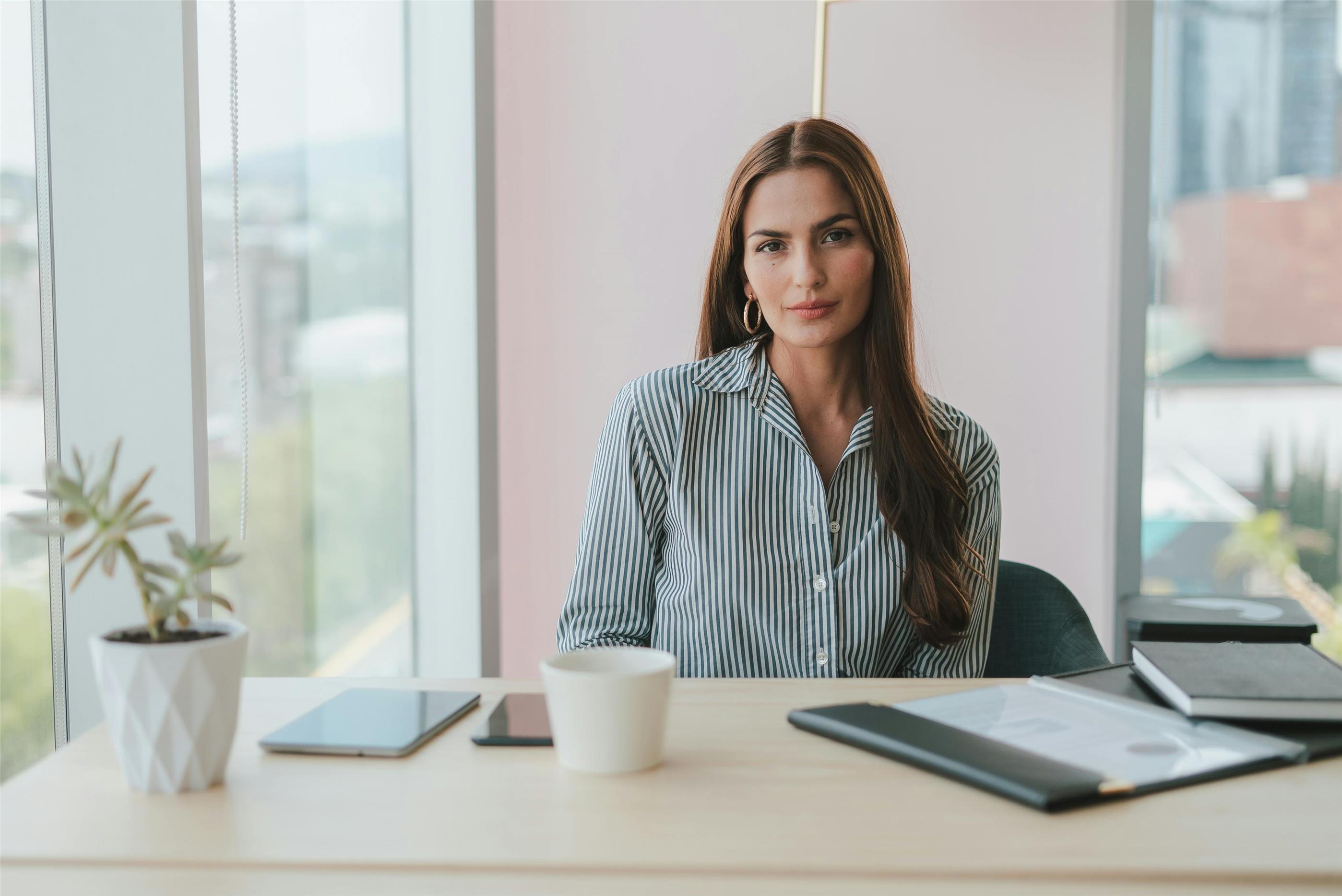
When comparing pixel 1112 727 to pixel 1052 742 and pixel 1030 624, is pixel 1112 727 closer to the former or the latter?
pixel 1052 742

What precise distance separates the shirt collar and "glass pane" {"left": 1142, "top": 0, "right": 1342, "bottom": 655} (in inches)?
48.9

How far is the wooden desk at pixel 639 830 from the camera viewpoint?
67cm

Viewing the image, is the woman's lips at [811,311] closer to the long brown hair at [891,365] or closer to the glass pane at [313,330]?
the long brown hair at [891,365]

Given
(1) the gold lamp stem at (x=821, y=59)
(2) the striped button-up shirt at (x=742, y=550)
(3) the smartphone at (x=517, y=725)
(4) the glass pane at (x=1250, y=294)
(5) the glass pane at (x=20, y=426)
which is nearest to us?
(3) the smartphone at (x=517, y=725)

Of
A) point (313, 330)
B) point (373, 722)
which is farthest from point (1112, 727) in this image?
point (313, 330)

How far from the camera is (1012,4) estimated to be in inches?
102

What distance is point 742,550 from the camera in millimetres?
1488

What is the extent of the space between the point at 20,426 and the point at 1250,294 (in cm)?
248

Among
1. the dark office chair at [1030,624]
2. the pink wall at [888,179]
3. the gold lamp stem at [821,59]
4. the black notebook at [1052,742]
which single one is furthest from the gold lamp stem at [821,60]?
the black notebook at [1052,742]

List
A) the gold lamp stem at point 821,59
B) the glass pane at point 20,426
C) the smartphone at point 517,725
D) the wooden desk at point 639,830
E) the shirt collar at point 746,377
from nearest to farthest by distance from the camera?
1. the wooden desk at point 639,830
2. the smartphone at point 517,725
3. the glass pane at point 20,426
4. the shirt collar at point 746,377
5. the gold lamp stem at point 821,59

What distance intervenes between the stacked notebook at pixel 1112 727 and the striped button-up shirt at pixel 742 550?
429 mm

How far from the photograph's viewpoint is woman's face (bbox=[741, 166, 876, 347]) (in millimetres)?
1579

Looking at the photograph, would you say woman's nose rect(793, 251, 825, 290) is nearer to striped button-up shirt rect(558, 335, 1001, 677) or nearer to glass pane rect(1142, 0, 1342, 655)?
striped button-up shirt rect(558, 335, 1001, 677)

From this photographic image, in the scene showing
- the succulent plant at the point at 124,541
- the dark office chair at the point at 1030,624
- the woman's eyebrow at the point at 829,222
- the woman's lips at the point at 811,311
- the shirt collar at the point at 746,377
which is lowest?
the dark office chair at the point at 1030,624
